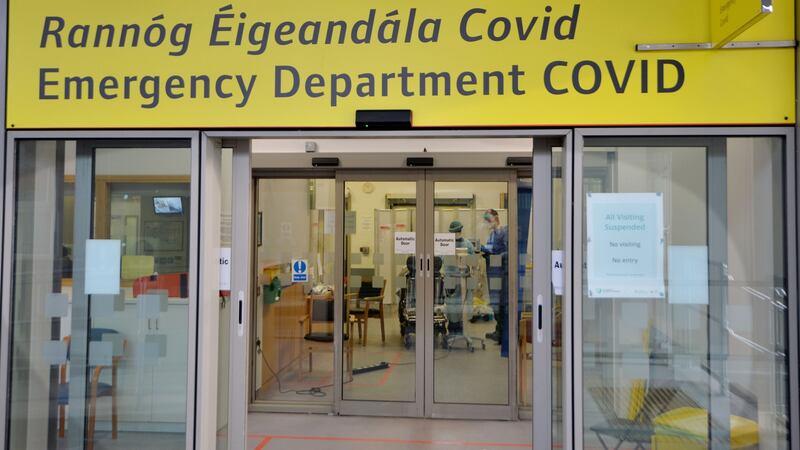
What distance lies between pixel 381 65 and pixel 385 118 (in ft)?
0.86

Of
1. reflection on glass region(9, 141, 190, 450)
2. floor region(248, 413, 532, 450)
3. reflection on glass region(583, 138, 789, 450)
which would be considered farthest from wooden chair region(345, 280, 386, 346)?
reflection on glass region(583, 138, 789, 450)

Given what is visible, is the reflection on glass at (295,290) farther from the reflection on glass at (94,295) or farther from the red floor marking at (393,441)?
the reflection on glass at (94,295)

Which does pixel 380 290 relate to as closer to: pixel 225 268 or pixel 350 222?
pixel 350 222

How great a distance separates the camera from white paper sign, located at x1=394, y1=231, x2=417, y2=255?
490 cm

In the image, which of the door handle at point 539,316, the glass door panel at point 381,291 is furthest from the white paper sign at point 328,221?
the door handle at point 539,316

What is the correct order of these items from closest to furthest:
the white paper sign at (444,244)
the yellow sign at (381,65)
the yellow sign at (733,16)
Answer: the yellow sign at (733,16)
the yellow sign at (381,65)
the white paper sign at (444,244)

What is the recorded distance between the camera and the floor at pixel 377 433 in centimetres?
415

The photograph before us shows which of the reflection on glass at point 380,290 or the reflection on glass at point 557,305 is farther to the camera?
the reflection on glass at point 380,290

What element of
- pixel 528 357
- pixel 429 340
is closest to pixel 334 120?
pixel 429 340

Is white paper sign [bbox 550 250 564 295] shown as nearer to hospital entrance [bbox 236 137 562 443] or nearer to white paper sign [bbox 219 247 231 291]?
white paper sign [bbox 219 247 231 291]

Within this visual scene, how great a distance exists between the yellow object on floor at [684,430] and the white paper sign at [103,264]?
2.73 m

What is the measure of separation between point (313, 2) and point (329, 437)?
316cm

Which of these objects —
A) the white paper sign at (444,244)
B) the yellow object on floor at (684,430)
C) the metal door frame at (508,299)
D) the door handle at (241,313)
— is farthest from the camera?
the white paper sign at (444,244)

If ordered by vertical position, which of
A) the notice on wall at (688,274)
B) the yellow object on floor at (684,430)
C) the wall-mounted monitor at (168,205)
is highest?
the wall-mounted monitor at (168,205)
